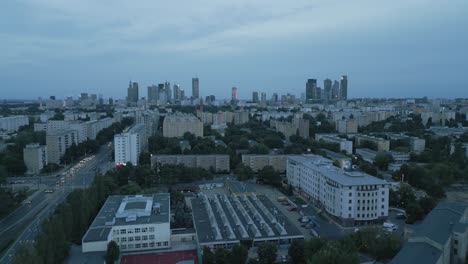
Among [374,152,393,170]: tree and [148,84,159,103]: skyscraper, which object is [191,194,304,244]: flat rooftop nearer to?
[374,152,393,170]: tree

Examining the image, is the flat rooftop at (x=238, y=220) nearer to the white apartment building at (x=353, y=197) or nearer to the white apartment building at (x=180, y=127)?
the white apartment building at (x=353, y=197)

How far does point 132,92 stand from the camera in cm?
6988

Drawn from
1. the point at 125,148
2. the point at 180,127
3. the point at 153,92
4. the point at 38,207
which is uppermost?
the point at 153,92

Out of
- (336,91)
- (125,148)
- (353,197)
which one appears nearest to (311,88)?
(336,91)

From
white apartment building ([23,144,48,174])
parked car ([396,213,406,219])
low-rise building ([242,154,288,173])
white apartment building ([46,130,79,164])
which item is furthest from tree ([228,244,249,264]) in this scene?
white apartment building ([46,130,79,164])

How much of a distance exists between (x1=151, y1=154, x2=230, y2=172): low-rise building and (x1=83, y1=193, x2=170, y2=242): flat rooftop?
20.9 ft

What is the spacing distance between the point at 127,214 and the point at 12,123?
25103 mm

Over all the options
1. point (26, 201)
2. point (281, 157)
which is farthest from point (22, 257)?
point (281, 157)

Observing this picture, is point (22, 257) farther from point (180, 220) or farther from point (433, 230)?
point (433, 230)

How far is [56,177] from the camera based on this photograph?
15.7 metres

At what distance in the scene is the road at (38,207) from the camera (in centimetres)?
881

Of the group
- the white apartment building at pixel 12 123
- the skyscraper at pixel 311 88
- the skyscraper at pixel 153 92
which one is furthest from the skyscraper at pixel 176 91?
the white apartment building at pixel 12 123

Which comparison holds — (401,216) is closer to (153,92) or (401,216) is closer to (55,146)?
(55,146)

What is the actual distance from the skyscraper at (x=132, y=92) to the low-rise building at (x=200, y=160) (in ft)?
181
